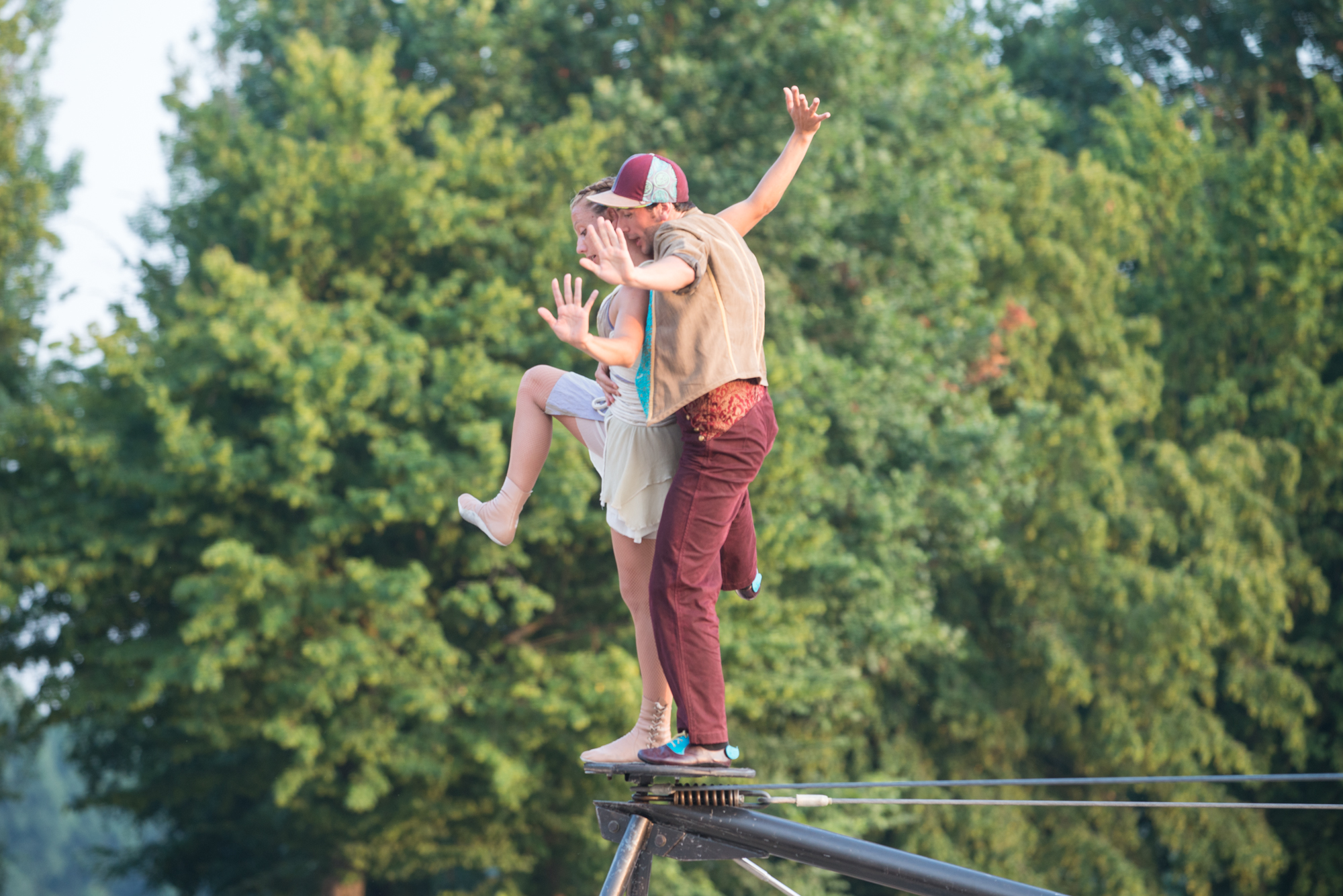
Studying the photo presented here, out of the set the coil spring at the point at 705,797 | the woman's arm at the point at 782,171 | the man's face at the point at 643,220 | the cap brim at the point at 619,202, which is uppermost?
the woman's arm at the point at 782,171

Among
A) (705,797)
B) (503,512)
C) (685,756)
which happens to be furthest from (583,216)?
(705,797)

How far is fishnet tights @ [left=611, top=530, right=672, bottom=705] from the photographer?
138 inches

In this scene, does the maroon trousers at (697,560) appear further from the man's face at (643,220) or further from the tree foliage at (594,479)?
the tree foliage at (594,479)

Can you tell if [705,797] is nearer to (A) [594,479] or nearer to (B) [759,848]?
(B) [759,848]

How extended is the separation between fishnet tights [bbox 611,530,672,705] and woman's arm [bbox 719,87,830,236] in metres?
0.86

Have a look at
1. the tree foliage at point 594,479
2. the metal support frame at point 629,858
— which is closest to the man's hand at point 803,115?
the metal support frame at point 629,858

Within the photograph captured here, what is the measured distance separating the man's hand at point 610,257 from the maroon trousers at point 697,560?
0.48m

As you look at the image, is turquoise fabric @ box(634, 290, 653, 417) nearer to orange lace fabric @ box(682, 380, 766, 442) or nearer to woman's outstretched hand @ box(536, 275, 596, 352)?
orange lace fabric @ box(682, 380, 766, 442)

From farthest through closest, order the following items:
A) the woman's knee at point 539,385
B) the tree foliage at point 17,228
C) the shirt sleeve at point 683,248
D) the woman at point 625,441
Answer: the tree foliage at point 17,228 < the woman's knee at point 539,385 < the woman at point 625,441 < the shirt sleeve at point 683,248

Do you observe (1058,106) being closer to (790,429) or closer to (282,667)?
(790,429)

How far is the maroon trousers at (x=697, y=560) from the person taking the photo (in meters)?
3.22

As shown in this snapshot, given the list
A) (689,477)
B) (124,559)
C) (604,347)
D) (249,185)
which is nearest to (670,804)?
(689,477)

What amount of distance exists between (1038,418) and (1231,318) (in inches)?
180

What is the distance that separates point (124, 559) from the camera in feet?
43.4
